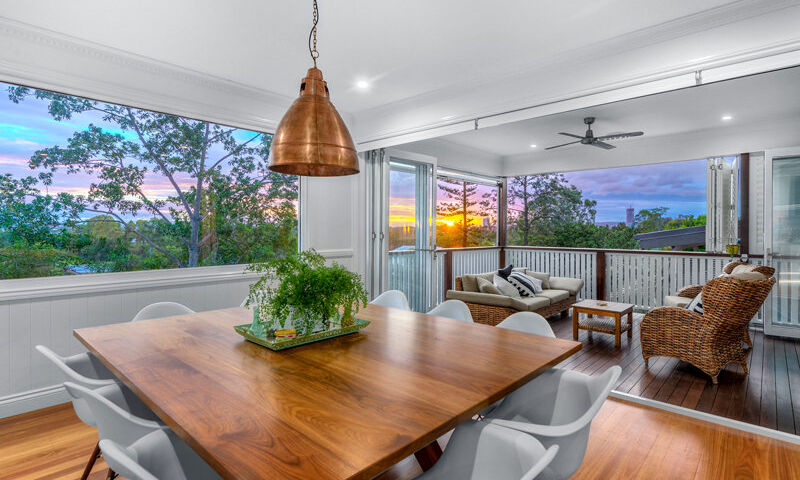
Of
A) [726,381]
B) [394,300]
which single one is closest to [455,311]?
[394,300]

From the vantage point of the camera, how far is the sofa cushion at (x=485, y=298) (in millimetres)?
4539

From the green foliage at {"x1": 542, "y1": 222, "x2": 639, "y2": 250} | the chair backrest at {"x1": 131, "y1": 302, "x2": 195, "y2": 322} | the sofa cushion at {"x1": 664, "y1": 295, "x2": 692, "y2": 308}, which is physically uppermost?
the green foliage at {"x1": 542, "y1": 222, "x2": 639, "y2": 250}

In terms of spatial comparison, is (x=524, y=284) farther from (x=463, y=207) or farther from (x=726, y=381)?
(x=463, y=207)

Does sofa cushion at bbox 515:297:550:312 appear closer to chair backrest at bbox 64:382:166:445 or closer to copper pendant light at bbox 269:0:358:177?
copper pendant light at bbox 269:0:358:177

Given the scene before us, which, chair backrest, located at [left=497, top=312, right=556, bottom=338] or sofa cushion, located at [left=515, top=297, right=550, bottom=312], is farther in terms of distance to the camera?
sofa cushion, located at [left=515, top=297, right=550, bottom=312]

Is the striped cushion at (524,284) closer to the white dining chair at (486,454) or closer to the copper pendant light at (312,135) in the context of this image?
the copper pendant light at (312,135)

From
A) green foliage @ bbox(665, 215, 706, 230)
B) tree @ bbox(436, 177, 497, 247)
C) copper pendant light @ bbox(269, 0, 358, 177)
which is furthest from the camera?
tree @ bbox(436, 177, 497, 247)

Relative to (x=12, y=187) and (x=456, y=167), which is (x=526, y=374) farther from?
(x=456, y=167)

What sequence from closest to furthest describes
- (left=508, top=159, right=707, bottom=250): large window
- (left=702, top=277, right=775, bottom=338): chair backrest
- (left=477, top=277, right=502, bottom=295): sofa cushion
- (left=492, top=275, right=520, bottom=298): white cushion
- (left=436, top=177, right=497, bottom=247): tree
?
(left=702, top=277, right=775, bottom=338): chair backrest
(left=477, top=277, right=502, bottom=295): sofa cushion
(left=492, top=275, right=520, bottom=298): white cushion
(left=436, top=177, right=497, bottom=247): tree
(left=508, top=159, right=707, bottom=250): large window

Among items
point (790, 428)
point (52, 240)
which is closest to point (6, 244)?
point (52, 240)

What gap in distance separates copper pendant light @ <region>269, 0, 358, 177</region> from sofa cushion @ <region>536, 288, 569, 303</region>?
418cm

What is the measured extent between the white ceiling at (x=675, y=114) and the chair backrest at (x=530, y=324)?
Answer: 3033 mm

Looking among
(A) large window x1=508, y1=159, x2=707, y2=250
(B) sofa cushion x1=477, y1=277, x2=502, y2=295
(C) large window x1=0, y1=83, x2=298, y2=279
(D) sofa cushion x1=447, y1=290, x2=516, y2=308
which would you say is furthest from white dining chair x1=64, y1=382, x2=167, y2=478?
(A) large window x1=508, y1=159, x2=707, y2=250

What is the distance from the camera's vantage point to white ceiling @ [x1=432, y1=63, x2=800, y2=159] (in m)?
4.03
